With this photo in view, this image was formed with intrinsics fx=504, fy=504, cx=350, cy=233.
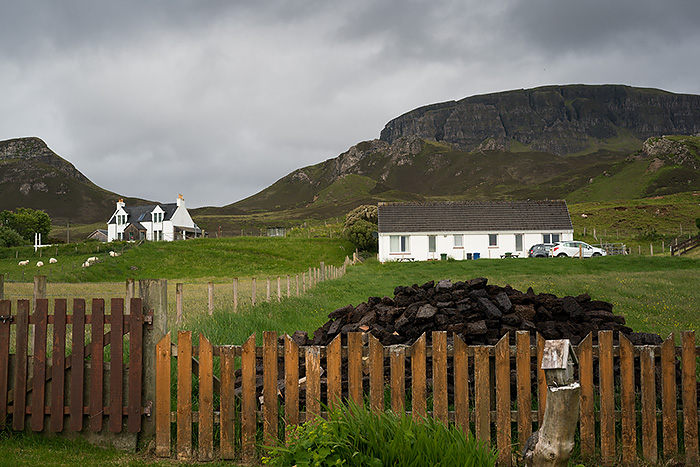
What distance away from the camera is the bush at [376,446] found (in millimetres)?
3555

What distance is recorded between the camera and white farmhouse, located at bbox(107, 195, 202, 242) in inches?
3179

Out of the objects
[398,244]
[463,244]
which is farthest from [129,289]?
[463,244]

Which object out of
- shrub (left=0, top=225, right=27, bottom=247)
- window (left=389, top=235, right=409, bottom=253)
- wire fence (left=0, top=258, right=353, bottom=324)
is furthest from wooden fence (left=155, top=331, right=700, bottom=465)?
shrub (left=0, top=225, right=27, bottom=247)

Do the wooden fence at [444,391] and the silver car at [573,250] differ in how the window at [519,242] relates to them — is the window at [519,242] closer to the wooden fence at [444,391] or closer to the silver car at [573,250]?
the silver car at [573,250]

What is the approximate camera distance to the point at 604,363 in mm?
4859

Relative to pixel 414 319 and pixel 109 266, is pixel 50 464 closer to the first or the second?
pixel 414 319

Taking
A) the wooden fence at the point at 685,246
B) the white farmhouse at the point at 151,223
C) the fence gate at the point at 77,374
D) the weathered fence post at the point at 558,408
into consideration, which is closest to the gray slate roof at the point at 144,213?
the white farmhouse at the point at 151,223

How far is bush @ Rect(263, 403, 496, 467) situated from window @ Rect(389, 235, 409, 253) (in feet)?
159

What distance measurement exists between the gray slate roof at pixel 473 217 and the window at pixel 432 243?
2.48 ft

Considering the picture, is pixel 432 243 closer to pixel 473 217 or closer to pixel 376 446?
pixel 473 217

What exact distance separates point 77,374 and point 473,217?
5235 centimetres

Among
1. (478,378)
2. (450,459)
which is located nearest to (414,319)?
(478,378)

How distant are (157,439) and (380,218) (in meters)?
49.0

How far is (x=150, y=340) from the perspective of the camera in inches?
205
